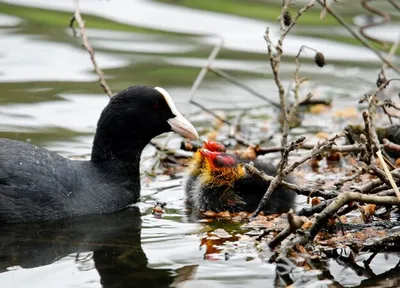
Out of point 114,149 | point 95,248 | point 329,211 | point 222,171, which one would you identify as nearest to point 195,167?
point 222,171

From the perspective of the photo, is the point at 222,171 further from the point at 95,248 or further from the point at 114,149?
the point at 95,248

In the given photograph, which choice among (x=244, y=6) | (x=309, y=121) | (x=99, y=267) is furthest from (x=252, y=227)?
(x=244, y=6)

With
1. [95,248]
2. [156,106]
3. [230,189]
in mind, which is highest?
[156,106]

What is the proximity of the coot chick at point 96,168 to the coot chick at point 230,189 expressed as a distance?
1.56 ft

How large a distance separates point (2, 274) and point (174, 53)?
20.7 feet

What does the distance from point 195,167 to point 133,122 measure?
1.67 ft

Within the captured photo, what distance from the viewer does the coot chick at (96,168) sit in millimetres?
6078

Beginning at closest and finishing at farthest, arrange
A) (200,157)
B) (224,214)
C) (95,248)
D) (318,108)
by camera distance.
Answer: (95,248)
(224,214)
(200,157)
(318,108)

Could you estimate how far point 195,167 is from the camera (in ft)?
21.8

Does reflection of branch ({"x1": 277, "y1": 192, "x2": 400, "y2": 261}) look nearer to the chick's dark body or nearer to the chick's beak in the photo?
the chick's dark body

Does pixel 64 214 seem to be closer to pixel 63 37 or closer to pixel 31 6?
pixel 63 37

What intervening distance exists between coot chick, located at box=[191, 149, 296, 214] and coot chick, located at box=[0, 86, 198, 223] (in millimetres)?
476

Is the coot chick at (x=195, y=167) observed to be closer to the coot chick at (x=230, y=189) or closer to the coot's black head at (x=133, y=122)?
the coot chick at (x=230, y=189)

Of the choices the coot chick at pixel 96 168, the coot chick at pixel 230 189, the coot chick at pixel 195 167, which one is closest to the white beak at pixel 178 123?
the coot chick at pixel 96 168
